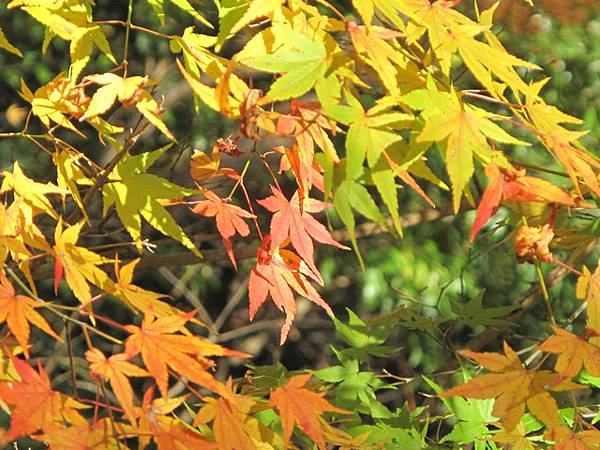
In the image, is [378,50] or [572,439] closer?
[378,50]

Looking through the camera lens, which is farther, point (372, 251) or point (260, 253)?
point (372, 251)

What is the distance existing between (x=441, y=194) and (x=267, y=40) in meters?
1.99

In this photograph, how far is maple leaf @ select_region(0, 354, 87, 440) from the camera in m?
1.04

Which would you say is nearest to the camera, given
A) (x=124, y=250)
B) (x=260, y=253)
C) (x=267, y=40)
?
(x=267, y=40)

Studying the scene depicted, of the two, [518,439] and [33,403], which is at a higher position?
[33,403]

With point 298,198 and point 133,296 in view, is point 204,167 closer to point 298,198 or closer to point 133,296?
point 298,198

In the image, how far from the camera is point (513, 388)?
1.16 meters

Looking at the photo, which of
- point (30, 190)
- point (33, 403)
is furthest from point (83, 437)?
point (30, 190)

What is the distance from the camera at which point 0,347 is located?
1.15m

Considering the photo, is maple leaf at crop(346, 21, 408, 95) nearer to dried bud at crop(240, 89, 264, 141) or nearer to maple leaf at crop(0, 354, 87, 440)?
dried bud at crop(240, 89, 264, 141)

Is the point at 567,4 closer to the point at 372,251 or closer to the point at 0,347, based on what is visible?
the point at 372,251

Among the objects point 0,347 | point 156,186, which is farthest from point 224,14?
point 0,347

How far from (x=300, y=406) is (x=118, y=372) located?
20 cm

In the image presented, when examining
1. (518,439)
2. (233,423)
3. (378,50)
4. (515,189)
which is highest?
(378,50)
